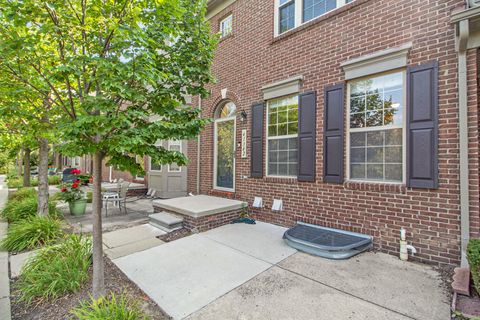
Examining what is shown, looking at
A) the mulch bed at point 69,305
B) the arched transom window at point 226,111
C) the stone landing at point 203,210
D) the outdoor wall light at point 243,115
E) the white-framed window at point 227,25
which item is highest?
the white-framed window at point 227,25

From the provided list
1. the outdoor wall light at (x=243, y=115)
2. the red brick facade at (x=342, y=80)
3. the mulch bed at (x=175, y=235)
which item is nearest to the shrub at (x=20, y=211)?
the mulch bed at (x=175, y=235)

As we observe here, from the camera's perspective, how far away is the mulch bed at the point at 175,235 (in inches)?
180

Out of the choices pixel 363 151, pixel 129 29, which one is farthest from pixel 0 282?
pixel 363 151

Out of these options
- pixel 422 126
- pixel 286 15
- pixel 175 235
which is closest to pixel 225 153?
pixel 175 235

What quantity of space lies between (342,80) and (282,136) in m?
1.73

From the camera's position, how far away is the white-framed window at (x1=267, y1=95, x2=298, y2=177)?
524cm

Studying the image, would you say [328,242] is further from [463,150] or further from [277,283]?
[463,150]

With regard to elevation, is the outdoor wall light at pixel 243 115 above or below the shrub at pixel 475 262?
above

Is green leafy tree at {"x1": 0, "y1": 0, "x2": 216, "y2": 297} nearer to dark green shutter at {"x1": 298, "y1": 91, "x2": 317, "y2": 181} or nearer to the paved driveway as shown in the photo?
the paved driveway

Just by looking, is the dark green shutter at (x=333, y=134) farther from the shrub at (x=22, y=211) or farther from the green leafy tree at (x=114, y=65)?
the shrub at (x=22, y=211)

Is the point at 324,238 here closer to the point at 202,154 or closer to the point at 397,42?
the point at 397,42

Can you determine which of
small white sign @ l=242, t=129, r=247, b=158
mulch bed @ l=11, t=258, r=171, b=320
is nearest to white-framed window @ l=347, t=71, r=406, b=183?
small white sign @ l=242, t=129, r=247, b=158

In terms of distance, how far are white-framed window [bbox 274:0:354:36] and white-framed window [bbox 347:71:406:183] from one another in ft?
5.88

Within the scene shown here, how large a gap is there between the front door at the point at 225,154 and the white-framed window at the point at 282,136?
1.33 metres
